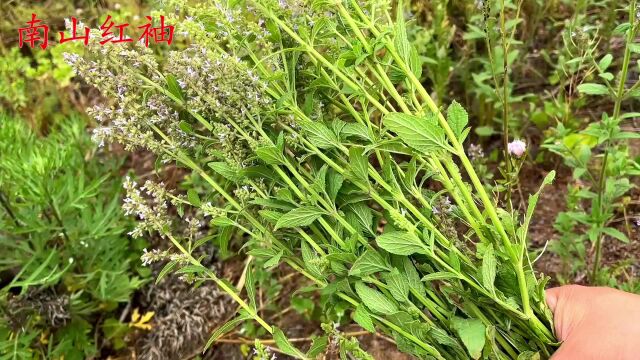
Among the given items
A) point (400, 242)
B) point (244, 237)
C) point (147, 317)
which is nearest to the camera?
point (400, 242)

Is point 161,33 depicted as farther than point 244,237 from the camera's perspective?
No

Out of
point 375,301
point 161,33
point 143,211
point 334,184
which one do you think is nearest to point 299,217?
point 334,184

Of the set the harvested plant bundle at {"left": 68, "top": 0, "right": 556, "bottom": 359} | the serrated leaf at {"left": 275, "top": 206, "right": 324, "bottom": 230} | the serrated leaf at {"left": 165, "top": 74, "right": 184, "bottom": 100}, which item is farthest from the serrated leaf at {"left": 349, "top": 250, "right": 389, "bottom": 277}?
the serrated leaf at {"left": 165, "top": 74, "right": 184, "bottom": 100}

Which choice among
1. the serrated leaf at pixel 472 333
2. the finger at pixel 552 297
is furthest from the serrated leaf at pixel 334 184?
the finger at pixel 552 297

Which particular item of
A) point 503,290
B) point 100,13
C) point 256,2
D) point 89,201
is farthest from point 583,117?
point 100,13

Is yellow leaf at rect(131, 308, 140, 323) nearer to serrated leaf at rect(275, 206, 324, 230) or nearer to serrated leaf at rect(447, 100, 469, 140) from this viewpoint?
serrated leaf at rect(275, 206, 324, 230)

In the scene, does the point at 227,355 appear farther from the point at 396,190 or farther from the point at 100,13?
the point at 100,13

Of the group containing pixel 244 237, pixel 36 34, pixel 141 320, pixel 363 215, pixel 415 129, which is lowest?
pixel 141 320

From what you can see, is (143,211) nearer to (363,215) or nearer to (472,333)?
(363,215)
